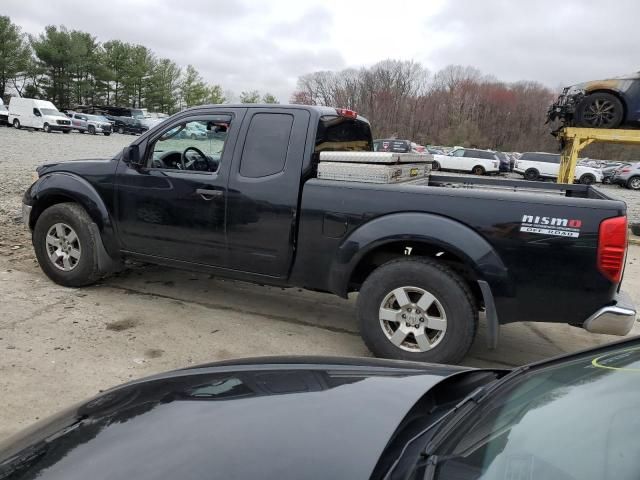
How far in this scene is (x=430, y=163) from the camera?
5.64 m

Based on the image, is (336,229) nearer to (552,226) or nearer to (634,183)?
(552,226)

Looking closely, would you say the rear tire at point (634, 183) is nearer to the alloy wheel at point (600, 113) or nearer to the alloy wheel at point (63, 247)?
the alloy wheel at point (600, 113)

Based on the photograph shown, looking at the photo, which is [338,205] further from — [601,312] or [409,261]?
[601,312]

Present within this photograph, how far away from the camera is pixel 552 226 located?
3.39m

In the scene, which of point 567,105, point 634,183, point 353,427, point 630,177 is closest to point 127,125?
point 630,177

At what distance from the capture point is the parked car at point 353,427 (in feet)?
4.39

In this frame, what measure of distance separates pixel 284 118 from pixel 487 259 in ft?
6.68

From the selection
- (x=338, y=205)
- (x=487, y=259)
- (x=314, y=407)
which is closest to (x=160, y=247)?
(x=338, y=205)

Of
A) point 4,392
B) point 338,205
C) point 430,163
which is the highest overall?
point 430,163

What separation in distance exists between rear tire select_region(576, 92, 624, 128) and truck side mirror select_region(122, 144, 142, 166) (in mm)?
10958

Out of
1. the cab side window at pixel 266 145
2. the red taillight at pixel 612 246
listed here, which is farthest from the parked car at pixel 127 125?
the red taillight at pixel 612 246

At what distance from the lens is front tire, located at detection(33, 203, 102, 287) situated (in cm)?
499

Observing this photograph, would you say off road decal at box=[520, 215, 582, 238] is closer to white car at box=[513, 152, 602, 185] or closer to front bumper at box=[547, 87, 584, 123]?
front bumper at box=[547, 87, 584, 123]

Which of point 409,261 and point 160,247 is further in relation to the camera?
point 160,247
